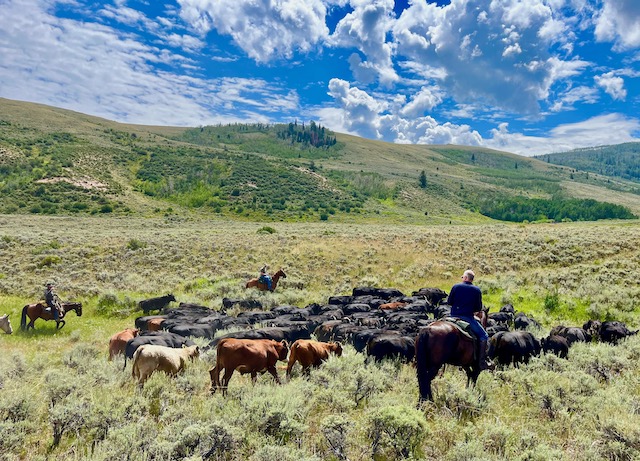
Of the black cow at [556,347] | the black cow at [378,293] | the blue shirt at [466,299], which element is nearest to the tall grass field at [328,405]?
the black cow at [556,347]

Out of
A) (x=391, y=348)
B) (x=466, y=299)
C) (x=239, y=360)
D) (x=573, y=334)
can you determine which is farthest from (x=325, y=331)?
(x=573, y=334)

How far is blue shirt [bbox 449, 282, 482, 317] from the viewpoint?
8.31 m

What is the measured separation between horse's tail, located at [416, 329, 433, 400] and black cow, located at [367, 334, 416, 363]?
245cm

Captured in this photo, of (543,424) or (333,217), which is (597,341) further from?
(333,217)

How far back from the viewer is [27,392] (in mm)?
6520

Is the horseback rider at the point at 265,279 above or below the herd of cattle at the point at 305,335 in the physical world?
below

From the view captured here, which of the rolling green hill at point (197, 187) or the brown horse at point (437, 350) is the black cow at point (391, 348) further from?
the rolling green hill at point (197, 187)

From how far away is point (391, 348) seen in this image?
10414 millimetres

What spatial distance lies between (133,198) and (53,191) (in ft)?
45.8

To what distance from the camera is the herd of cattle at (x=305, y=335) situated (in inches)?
343

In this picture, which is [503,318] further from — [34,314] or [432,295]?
[34,314]

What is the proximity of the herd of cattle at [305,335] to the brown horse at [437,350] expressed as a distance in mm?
2476

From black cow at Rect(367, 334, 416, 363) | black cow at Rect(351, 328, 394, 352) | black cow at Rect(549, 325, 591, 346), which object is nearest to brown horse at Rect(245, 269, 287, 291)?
black cow at Rect(351, 328, 394, 352)

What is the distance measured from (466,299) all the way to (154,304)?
15.9 m
